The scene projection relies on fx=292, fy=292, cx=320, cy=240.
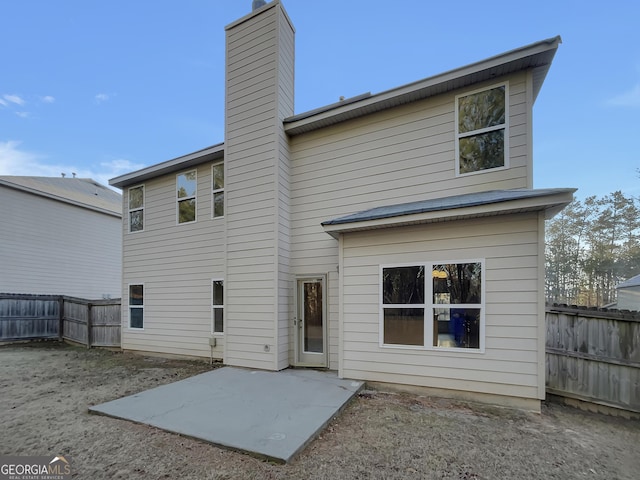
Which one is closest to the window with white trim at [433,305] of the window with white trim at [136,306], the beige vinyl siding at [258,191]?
the beige vinyl siding at [258,191]

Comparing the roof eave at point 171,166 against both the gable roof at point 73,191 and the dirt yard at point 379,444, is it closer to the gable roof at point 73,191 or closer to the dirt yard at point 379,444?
the gable roof at point 73,191

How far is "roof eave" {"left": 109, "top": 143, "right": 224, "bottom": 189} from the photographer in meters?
7.76

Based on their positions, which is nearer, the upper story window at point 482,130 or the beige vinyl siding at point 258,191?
the upper story window at point 482,130

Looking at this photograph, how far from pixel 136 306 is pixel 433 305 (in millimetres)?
8743

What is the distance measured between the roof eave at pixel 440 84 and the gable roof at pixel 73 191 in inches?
478

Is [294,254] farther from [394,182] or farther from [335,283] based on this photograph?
[394,182]

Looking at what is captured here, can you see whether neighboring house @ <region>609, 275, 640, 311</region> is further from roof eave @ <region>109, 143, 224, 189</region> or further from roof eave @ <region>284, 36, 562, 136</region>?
roof eave @ <region>109, 143, 224, 189</region>

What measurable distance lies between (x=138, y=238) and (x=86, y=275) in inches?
276

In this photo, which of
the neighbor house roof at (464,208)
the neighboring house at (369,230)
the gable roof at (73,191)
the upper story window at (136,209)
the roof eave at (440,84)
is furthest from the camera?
the gable roof at (73,191)

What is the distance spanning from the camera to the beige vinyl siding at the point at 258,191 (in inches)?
249

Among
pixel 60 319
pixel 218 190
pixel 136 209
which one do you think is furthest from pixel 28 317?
pixel 218 190

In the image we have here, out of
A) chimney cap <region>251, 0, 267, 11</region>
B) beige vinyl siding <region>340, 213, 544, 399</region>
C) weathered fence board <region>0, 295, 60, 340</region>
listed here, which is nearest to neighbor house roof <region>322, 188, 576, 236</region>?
beige vinyl siding <region>340, 213, 544, 399</region>

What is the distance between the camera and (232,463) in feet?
9.54

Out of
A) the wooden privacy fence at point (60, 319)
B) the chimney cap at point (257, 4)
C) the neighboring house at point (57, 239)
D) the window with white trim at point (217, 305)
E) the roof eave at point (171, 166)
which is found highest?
the chimney cap at point (257, 4)
